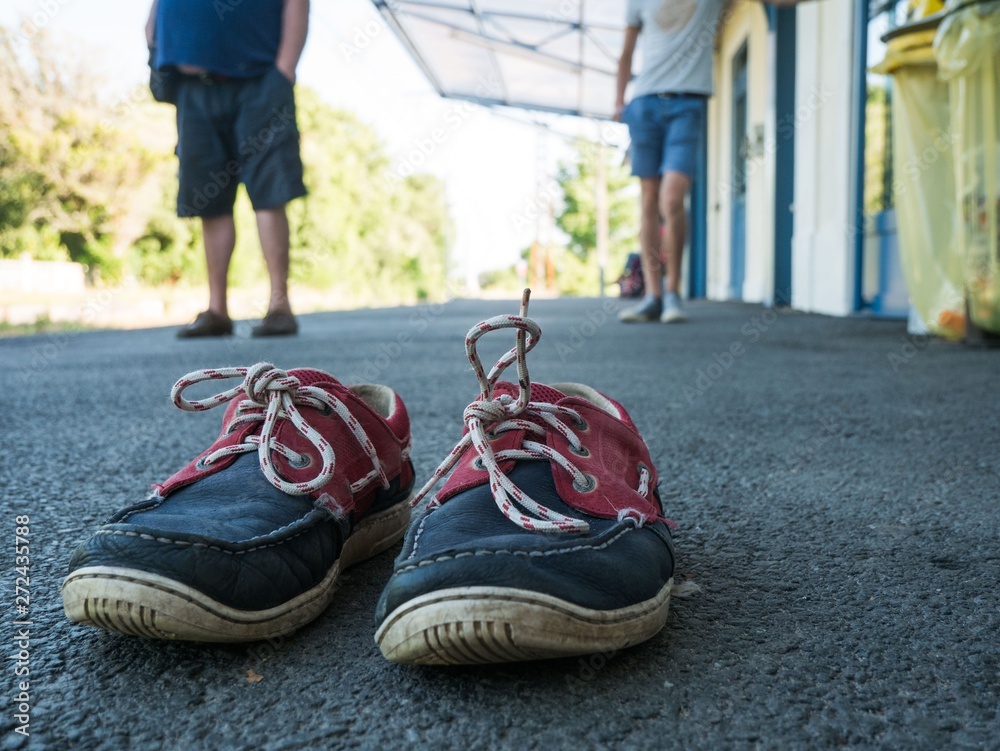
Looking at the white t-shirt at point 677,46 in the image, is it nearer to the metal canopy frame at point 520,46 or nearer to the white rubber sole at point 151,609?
the white rubber sole at point 151,609

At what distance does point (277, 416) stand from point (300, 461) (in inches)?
2.7

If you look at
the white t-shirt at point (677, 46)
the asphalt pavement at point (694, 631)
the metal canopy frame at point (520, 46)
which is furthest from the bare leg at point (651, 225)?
the metal canopy frame at point (520, 46)

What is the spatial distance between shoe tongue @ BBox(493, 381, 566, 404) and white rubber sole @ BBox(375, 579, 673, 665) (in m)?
0.35

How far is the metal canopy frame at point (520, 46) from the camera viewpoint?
10.9 metres

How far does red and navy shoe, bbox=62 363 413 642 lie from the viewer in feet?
2.61

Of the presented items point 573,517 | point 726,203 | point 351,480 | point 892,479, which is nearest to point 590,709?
point 573,517

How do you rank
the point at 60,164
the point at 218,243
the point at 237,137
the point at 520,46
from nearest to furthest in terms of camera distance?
the point at 237,137, the point at 218,243, the point at 520,46, the point at 60,164

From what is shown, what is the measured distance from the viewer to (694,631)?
2.91 feet

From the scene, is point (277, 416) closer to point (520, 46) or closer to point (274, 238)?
point (274, 238)

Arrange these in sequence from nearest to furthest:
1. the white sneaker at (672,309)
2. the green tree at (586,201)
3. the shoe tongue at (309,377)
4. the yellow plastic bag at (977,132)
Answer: the shoe tongue at (309,377)
the yellow plastic bag at (977,132)
the white sneaker at (672,309)
the green tree at (586,201)

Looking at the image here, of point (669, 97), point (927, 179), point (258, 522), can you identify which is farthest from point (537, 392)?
point (669, 97)

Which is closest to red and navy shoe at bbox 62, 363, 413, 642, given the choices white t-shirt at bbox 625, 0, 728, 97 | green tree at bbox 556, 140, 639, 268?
white t-shirt at bbox 625, 0, 728, 97

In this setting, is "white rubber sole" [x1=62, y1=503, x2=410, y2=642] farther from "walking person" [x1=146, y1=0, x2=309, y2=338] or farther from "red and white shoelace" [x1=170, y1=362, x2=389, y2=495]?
"walking person" [x1=146, y1=0, x2=309, y2=338]

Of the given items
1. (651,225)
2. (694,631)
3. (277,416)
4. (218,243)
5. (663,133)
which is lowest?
(694,631)
